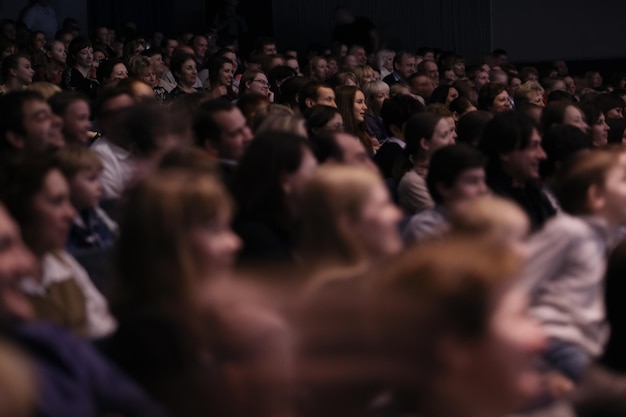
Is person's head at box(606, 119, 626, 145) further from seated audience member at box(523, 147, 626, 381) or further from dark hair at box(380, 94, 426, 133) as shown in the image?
seated audience member at box(523, 147, 626, 381)

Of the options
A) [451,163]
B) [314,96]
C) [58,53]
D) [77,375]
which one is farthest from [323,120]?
[58,53]

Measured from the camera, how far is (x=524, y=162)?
401 cm

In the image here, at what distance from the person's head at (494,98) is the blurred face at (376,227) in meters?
4.10

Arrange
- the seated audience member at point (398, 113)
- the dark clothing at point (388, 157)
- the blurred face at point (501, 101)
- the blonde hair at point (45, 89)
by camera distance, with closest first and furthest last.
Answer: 1. the blonde hair at point (45, 89)
2. the dark clothing at point (388, 157)
3. the seated audience member at point (398, 113)
4. the blurred face at point (501, 101)

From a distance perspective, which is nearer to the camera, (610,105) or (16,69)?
(610,105)

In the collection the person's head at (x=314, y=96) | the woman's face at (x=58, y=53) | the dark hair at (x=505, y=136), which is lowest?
the dark hair at (x=505, y=136)

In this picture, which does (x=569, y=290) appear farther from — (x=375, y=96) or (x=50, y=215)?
(x=375, y=96)

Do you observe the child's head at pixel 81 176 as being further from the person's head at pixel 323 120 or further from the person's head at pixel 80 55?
the person's head at pixel 80 55

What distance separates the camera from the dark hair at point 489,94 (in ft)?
21.5

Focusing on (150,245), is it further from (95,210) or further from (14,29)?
(14,29)

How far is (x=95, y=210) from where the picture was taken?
3334mm

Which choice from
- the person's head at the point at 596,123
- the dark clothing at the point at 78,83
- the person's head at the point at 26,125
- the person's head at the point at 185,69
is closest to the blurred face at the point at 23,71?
the dark clothing at the point at 78,83

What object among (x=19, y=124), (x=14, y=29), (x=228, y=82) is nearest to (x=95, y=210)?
(x=19, y=124)

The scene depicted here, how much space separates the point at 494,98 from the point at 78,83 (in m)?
2.64
